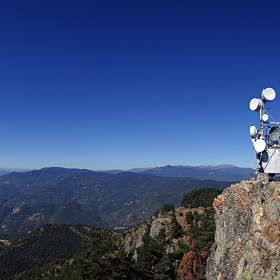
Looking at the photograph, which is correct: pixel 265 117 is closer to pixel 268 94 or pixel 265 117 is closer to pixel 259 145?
pixel 268 94

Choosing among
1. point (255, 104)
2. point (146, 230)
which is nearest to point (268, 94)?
point (255, 104)

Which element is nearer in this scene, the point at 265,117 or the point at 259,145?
the point at 259,145

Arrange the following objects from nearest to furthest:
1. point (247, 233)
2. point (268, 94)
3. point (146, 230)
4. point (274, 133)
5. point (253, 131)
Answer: point (247, 233), point (274, 133), point (268, 94), point (253, 131), point (146, 230)

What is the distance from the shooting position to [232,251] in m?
21.8

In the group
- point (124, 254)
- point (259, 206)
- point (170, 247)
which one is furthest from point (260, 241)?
A: point (170, 247)

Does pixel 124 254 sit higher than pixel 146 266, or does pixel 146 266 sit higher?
pixel 124 254

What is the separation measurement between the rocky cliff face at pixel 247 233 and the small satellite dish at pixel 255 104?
26.6 ft

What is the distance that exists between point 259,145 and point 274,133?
1.84m

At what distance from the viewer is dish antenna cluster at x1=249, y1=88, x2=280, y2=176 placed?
944 inches

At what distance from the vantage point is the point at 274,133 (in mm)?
24266

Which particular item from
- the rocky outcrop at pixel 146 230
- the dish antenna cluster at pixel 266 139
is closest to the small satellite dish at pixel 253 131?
the dish antenna cluster at pixel 266 139

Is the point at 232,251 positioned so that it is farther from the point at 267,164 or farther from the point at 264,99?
the point at 264,99

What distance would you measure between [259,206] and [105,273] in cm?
2634

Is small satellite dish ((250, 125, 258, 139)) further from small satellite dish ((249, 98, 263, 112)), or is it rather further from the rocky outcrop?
the rocky outcrop
